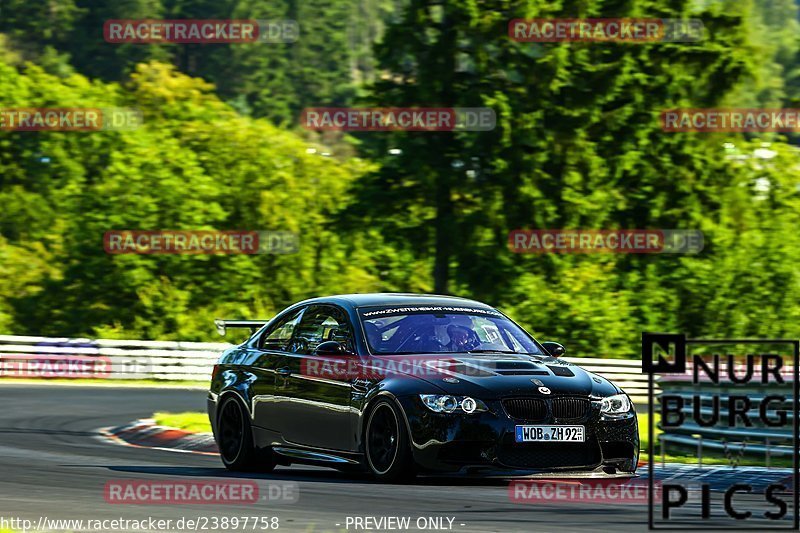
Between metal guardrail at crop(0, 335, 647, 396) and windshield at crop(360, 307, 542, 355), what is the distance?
22713mm

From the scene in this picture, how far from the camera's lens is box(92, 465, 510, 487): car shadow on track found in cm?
1184

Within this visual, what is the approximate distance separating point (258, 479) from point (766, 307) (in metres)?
33.8

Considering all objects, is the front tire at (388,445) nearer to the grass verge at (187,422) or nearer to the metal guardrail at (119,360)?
the grass verge at (187,422)

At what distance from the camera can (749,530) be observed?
29.2 ft

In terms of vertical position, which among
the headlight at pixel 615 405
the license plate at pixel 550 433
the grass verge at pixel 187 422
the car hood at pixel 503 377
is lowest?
the grass verge at pixel 187 422

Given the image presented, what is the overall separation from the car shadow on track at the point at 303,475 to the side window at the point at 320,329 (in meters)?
1.04

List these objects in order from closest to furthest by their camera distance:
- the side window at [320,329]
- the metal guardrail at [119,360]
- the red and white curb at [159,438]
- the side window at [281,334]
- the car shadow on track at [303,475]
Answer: the car shadow on track at [303,475] < the side window at [320,329] < the side window at [281,334] < the red and white curb at [159,438] < the metal guardrail at [119,360]

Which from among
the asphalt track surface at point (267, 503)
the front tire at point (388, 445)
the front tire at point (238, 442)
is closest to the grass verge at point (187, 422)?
the asphalt track surface at point (267, 503)

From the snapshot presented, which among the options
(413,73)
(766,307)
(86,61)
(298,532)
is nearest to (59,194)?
(413,73)

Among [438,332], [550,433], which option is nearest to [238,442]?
[438,332]

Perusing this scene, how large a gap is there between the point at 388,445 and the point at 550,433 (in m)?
1.24

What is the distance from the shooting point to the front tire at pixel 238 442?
13.3 meters

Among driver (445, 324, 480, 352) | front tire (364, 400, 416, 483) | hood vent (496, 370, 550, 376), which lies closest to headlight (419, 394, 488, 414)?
front tire (364, 400, 416, 483)

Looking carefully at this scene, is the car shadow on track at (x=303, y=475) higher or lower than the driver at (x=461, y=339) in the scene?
lower
